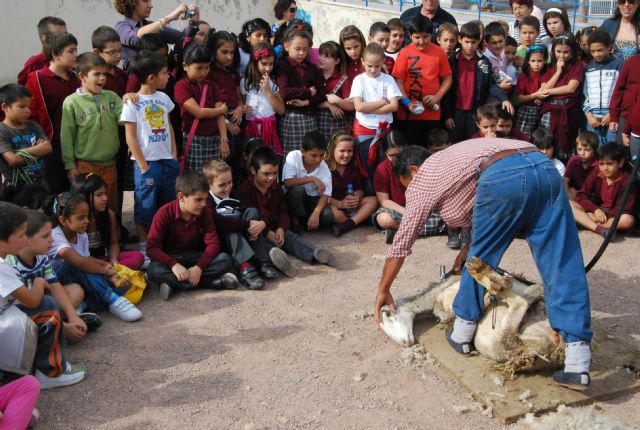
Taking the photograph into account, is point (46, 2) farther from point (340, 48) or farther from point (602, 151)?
point (602, 151)

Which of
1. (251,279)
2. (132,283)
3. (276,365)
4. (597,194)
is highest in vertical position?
(597,194)

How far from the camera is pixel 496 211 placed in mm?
3486

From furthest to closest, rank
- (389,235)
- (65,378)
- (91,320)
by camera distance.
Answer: (389,235) < (91,320) < (65,378)

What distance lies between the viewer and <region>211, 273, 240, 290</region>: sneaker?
4941mm

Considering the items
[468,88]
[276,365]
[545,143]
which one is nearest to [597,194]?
[545,143]

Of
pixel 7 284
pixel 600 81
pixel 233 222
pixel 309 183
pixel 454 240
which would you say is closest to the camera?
pixel 7 284

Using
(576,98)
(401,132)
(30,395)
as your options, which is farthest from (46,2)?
(30,395)

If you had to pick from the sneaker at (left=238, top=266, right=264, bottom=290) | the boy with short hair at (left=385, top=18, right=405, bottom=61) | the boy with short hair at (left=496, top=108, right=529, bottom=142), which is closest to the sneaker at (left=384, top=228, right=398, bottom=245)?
the sneaker at (left=238, top=266, right=264, bottom=290)

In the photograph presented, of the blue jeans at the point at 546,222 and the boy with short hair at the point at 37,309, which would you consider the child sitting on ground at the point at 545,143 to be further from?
the boy with short hair at the point at 37,309

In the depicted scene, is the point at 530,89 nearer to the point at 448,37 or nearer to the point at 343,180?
the point at 448,37

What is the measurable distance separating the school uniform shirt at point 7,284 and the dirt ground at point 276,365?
1.74 ft

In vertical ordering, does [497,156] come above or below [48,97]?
below

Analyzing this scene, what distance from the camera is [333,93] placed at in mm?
6590

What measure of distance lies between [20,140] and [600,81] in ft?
17.1
